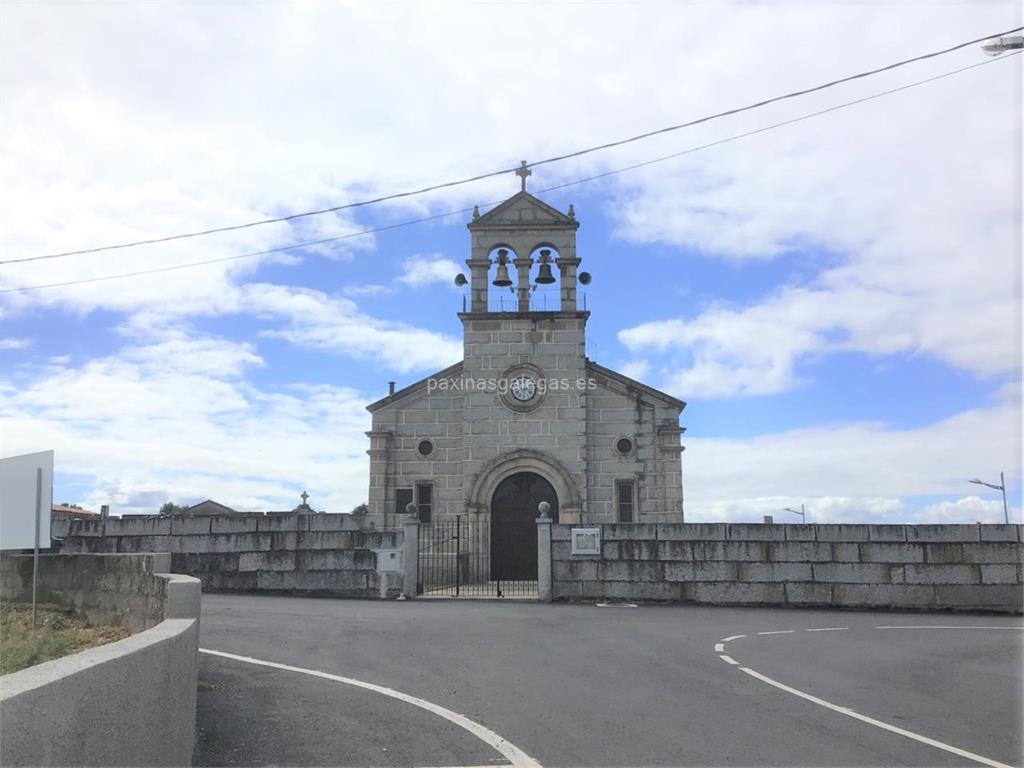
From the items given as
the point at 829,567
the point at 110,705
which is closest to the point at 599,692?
the point at 110,705

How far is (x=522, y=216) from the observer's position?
2477cm

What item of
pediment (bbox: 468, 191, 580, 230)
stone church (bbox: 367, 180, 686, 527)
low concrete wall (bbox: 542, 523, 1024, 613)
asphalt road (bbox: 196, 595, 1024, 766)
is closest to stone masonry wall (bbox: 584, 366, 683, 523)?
stone church (bbox: 367, 180, 686, 527)

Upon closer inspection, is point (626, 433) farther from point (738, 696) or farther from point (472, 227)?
point (738, 696)

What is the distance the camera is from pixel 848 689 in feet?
27.5

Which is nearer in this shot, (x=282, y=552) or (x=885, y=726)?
(x=885, y=726)

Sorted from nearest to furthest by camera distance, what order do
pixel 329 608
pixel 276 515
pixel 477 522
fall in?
pixel 329 608 < pixel 276 515 < pixel 477 522

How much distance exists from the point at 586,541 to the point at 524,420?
7181 millimetres

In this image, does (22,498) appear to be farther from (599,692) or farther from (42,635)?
(599,692)

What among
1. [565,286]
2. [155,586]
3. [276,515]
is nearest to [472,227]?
[565,286]

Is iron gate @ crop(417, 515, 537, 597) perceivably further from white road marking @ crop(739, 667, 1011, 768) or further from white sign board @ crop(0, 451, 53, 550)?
white road marking @ crop(739, 667, 1011, 768)

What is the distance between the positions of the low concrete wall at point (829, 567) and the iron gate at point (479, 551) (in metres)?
5.75

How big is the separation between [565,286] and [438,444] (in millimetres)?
6054

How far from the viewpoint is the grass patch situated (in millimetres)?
6934

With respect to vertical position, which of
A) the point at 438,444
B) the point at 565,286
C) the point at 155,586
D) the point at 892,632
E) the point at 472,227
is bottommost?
the point at 892,632
